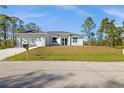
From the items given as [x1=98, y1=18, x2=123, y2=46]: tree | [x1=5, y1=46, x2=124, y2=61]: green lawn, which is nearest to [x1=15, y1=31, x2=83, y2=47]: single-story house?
[x1=98, y1=18, x2=123, y2=46]: tree

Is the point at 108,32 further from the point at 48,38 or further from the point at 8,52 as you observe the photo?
the point at 8,52

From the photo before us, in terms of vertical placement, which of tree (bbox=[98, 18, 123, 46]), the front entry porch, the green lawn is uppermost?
tree (bbox=[98, 18, 123, 46])

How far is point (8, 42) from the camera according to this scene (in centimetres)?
4009

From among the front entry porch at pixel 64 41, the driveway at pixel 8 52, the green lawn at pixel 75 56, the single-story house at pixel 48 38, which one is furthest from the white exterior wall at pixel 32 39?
the green lawn at pixel 75 56

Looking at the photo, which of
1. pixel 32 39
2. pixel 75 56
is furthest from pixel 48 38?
pixel 75 56

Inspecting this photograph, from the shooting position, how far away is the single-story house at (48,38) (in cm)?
3603

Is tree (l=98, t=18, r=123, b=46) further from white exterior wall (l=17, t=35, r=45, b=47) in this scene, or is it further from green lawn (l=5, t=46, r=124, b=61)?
green lawn (l=5, t=46, r=124, b=61)

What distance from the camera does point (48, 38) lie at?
127ft

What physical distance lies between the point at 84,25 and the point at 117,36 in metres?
7.18

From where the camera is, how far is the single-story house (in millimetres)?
36031

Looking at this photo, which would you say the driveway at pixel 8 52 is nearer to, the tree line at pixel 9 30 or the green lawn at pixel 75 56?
the green lawn at pixel 75 56
